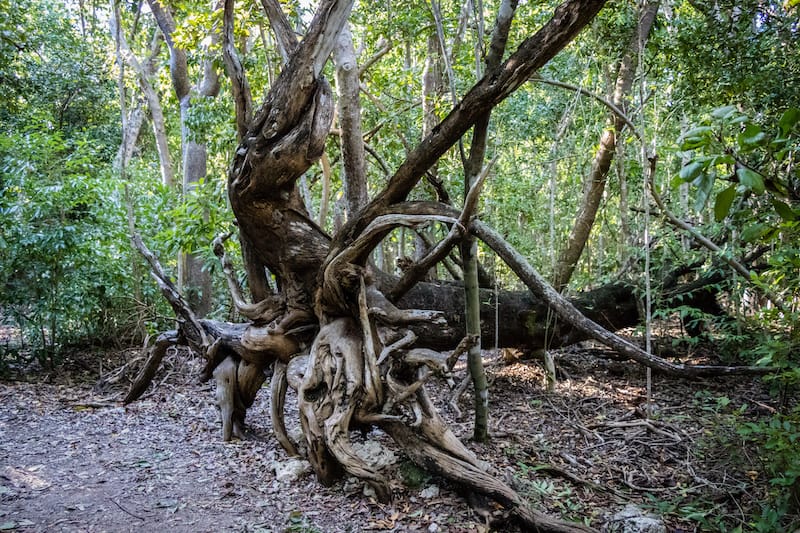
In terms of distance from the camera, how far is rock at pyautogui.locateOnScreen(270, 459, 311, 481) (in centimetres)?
422

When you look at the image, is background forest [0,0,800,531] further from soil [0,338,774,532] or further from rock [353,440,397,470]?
rock [353,440,397,470]

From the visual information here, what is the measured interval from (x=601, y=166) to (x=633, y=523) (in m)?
4.61

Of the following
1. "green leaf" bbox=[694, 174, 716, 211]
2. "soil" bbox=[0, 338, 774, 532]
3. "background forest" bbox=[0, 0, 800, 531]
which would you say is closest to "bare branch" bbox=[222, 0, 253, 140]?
"background forest" bbox=[0, 0, 800, 531]

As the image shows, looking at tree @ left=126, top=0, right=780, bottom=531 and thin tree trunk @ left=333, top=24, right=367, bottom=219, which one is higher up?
thin tree trunk @ left=333, top=24, right=367, bottom=219

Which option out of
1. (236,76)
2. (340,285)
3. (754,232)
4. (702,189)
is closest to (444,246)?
(340,285)

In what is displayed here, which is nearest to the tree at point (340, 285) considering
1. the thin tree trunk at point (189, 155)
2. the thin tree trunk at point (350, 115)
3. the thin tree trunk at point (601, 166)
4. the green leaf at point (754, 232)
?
the thin tree trunk at point (350, 115)

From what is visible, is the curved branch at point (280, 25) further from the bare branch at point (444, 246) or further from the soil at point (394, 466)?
the soil at point (394, 466)

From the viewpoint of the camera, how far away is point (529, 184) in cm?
1071

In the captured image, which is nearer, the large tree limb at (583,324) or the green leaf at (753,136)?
the green leaf at (753,136)

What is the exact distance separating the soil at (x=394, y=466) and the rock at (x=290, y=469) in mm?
51

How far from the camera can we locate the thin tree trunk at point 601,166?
6.18m

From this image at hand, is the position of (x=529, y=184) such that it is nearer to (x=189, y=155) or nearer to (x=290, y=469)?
(x=189, y=155)

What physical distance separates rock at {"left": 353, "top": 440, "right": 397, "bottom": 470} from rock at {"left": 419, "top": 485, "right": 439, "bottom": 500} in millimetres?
389

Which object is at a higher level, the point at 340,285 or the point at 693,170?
the point at 693,170
